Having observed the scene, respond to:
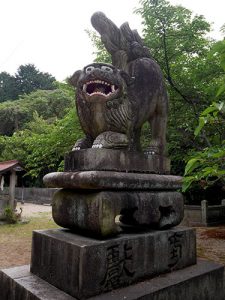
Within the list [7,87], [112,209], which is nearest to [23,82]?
[7,87]

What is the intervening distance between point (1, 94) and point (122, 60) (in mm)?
43324

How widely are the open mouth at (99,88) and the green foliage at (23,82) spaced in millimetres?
43047

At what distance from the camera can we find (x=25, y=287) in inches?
100

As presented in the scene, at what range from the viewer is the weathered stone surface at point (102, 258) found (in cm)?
238

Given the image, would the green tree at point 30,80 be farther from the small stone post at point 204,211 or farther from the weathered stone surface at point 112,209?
the weathered stone surface at point 112,209

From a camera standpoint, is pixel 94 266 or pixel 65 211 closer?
pixel 94 266

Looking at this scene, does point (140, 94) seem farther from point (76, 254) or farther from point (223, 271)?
point (223, 271)

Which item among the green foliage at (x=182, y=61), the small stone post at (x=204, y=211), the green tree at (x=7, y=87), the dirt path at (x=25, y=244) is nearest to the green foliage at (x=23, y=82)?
→ the green tree at (x=7, y=87)

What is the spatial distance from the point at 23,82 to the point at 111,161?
151ft

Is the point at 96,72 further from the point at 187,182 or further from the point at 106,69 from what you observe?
the point at 187,182

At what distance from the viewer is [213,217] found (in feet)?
39.6

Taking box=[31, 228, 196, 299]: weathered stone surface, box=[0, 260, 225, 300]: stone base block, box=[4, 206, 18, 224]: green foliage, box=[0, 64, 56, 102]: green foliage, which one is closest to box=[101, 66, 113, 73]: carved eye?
box=[31, 228, 196, 299]: weathered stone surface

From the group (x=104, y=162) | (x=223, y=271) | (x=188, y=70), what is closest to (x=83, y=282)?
(x=104, y=162)

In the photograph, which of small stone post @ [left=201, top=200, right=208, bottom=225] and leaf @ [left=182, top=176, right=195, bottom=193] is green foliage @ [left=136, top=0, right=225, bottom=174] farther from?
leaf @ [left=182, top=176, right=195, bottom=193]
